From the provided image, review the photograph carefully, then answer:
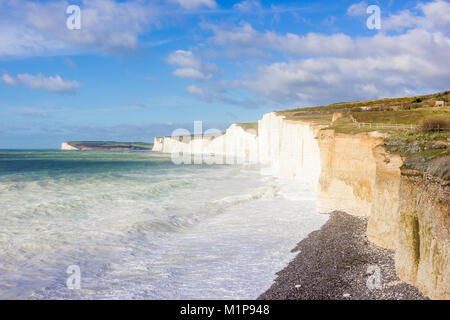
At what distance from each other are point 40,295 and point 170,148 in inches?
6082

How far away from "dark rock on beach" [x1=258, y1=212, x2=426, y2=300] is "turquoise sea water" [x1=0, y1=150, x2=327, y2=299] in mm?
534

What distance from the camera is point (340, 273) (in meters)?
8.59

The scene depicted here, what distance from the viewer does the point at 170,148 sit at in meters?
161

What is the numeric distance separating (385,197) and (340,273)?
3.04 metres

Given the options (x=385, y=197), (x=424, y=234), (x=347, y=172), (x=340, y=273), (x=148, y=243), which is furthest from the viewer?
(x=347, y=172)

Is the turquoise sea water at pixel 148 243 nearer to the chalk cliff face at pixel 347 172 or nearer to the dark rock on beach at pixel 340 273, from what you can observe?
the dark rock on beach at pixel 340 273

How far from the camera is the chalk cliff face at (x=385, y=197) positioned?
626cm

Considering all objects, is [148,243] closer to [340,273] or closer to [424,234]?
[340,273]

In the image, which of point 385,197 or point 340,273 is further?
point 385,197

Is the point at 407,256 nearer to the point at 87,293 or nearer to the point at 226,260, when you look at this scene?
the point at 226,260

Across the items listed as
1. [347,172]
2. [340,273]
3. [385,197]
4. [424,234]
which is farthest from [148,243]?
[347,172]

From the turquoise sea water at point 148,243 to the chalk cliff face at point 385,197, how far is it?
6.59 feet

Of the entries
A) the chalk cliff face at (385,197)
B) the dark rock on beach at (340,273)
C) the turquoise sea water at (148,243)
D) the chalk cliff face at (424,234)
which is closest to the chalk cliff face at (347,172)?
the chalk cliff face at (385,197)
